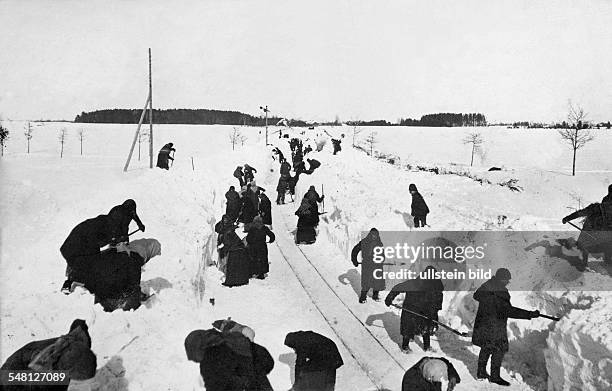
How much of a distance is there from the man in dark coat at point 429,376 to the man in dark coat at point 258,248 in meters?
5.37

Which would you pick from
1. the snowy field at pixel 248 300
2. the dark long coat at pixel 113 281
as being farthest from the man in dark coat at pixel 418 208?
the dark long coat at pixel 113 281

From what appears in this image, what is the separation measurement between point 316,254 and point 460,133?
62.4m

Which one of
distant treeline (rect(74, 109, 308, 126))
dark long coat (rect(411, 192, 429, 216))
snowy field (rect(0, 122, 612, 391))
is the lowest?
snowy field (rect(0, 122, 612, 391))

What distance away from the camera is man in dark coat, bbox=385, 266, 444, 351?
6613mm

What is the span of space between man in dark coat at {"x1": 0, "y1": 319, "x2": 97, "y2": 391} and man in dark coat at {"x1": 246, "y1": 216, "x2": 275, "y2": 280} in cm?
467

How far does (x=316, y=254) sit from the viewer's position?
11383mm

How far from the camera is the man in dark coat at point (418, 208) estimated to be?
12641mm

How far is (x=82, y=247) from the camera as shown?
663 cm

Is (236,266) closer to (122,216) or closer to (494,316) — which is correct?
(122,216)

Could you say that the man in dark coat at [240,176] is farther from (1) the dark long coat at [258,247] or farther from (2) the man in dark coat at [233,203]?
(1) the dark long coat at [258,247]

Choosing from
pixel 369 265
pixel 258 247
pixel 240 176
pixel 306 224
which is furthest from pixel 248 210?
pixel 240 176

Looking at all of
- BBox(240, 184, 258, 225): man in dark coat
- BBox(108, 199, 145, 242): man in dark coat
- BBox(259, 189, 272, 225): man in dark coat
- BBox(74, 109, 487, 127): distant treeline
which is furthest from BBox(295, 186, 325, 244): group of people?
BBox(74, 109, 487, 127): distant treeline

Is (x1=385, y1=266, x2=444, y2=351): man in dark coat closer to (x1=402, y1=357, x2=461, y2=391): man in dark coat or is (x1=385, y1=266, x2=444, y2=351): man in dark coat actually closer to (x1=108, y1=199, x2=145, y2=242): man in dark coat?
(x1=402, y1=357, x2=461, y2=391): man in dark coat

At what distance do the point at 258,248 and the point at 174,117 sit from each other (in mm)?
96387
